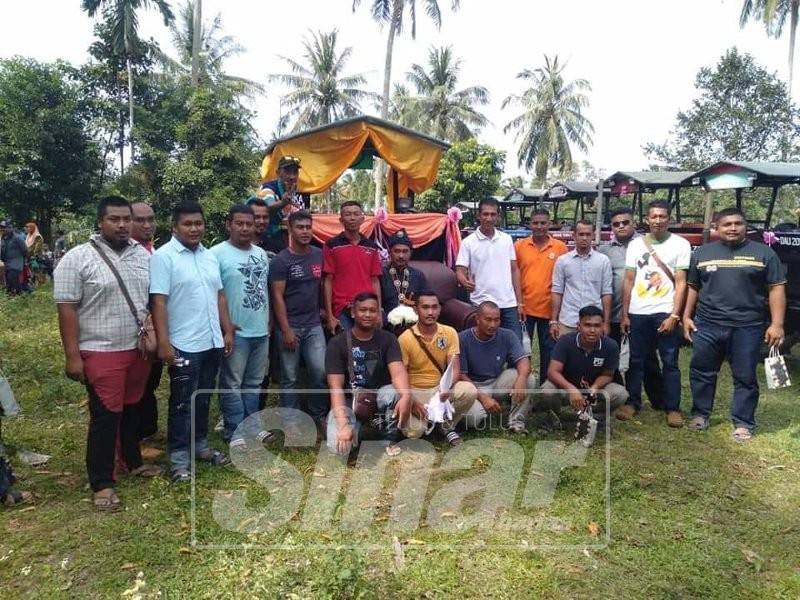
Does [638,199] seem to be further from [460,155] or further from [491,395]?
[491,395]

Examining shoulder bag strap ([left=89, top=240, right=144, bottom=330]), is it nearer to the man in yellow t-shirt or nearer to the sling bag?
the sling bag

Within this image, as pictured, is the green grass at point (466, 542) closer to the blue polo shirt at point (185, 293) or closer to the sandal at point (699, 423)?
the sandal at point (699, 423)

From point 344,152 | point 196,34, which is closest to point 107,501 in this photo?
point 344,152

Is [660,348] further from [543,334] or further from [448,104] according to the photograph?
[448,104]

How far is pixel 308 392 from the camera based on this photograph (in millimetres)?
4641

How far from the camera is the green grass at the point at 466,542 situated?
264 cm

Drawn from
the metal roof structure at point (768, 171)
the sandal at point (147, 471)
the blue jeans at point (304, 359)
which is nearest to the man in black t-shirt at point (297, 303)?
the blue jeans at point (304, 359)

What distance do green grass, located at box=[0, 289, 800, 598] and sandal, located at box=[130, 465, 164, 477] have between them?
74mm

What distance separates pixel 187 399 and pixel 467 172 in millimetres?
20889

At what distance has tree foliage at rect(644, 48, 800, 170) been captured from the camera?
19.6m

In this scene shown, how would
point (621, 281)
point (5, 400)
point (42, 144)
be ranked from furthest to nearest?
point (42, 144) < point (621, 281) < point (5, 400)

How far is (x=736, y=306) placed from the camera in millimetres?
4355

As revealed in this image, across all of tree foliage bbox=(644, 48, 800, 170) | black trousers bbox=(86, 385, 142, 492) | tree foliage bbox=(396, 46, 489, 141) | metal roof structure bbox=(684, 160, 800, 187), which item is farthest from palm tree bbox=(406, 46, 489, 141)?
black trousers bbox=(86, 385, 142, 492)

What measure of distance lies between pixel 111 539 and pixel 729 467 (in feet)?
12.6
